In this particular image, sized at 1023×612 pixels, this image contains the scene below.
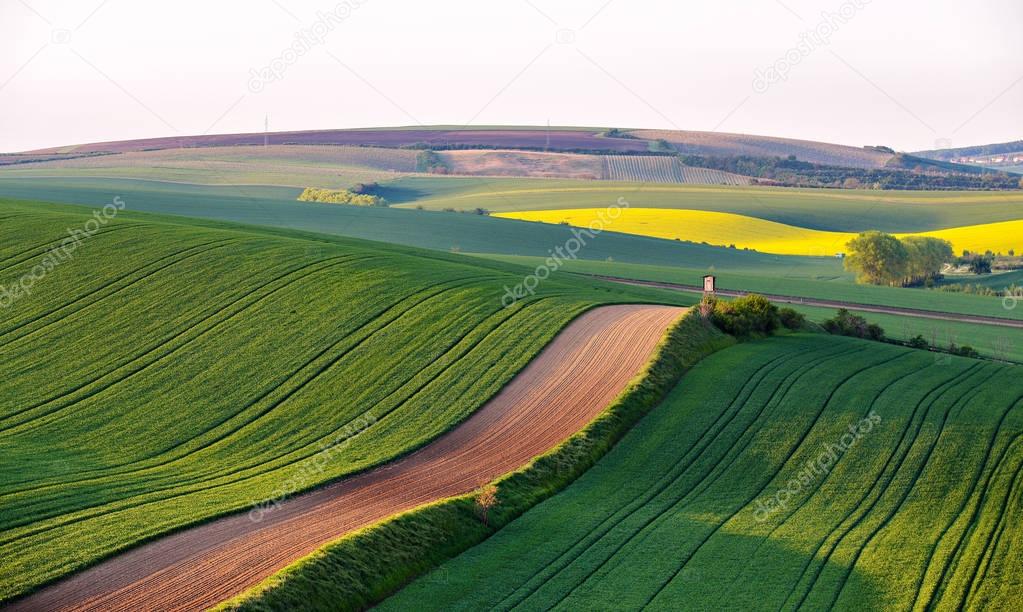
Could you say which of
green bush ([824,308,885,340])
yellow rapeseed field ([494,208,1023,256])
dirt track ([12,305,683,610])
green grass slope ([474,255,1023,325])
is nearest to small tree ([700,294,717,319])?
dirt track ([12,305,683,610])

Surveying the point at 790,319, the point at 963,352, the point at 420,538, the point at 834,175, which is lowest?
the point at 420,538

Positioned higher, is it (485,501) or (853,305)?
(853,305)

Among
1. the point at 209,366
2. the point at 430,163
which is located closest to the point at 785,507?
the point at 209,366

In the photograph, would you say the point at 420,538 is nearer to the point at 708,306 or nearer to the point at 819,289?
the point at 708,306

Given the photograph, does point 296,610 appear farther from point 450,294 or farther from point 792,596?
point 450,294

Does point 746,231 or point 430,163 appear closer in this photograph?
point 746,231

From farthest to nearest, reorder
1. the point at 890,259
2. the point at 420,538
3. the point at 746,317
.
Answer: the point at 890,259 → the point at 746,317 → the point at 420,538

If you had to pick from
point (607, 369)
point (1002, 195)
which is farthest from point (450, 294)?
point (1002, 195)
